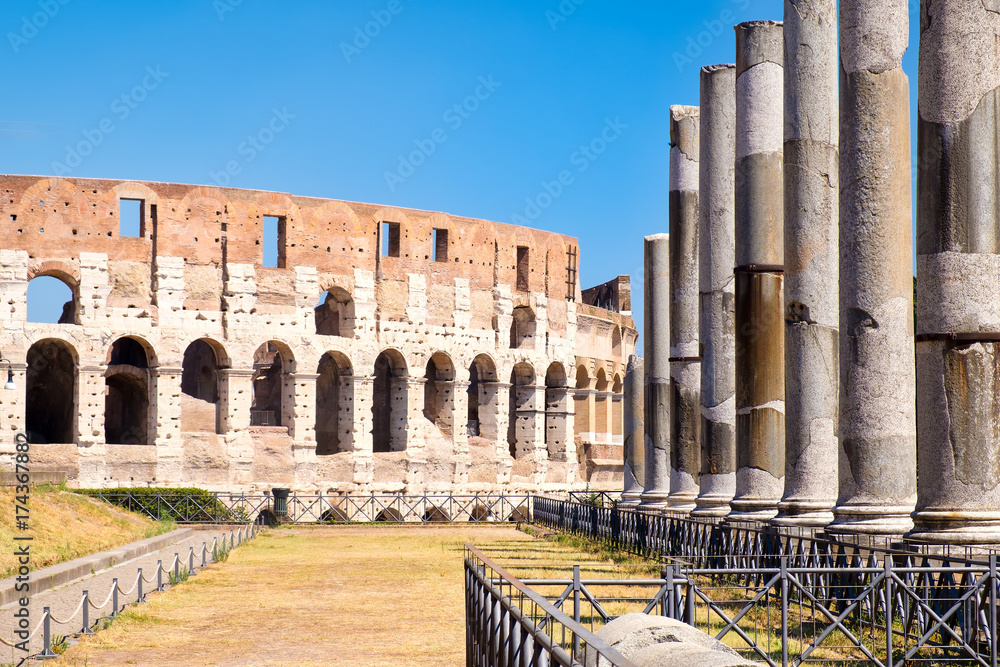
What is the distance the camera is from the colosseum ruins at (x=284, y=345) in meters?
30.1

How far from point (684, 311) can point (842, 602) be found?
31.1ft

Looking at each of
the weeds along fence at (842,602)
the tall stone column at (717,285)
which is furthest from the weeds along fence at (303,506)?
the weeds along fence at (842,602)

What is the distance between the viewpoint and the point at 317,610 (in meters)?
12.1

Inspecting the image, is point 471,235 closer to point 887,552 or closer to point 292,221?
point 292,221

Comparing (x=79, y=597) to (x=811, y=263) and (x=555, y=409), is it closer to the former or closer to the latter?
(x=811, y=263)

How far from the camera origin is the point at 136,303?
3086 cm

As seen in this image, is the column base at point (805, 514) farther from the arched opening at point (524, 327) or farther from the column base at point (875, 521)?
the arched opening at point (524, 327)

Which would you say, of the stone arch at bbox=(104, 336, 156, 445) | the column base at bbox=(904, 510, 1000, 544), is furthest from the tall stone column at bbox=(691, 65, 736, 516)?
the stone arch at bbox=(104, 336, 156, 445)

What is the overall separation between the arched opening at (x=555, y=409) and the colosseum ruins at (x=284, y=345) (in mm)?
67

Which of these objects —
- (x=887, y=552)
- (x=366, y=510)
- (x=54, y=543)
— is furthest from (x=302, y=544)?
(x=887, y=552)

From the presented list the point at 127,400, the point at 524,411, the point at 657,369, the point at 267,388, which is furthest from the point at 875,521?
the point at 267,388

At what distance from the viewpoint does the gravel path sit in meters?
9.48

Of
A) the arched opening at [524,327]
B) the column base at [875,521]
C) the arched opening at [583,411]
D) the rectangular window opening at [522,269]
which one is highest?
the rectangular window opening at [522,269]

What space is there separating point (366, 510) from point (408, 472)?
206 centimetres
